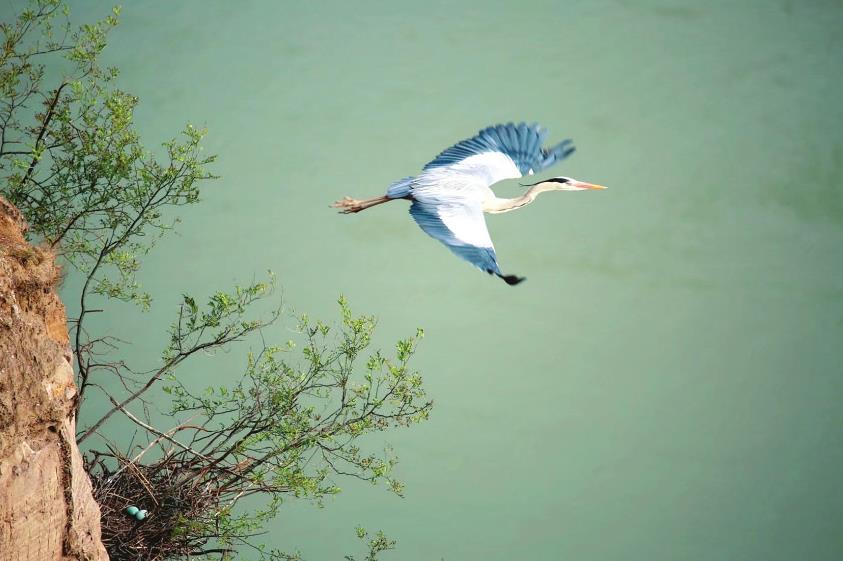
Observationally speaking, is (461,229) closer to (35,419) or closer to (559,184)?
(559,184)

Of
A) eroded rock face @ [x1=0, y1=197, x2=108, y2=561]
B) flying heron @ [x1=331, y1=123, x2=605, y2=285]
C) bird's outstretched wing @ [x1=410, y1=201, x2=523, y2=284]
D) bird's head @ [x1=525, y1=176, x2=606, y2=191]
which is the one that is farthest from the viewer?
bird's head @ [x1=525, y1=176, x2=606, y2=191]

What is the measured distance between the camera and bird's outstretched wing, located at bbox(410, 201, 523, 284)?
305 cm

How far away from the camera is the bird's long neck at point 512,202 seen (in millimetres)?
3582

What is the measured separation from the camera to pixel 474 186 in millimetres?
3547

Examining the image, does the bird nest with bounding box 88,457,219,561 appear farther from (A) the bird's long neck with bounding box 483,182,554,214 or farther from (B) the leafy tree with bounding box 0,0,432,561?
(A) the bird's long neck with bounding box 483,182,554,214

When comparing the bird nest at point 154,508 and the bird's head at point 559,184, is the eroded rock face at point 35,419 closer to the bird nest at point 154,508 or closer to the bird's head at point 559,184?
the bird nest at point 154,508

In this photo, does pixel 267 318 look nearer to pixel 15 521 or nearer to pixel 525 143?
pixel 525 143

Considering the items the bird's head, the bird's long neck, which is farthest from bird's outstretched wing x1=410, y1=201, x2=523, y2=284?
the bird's head

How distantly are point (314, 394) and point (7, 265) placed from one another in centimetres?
140

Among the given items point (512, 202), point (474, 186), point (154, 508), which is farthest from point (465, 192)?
point (154, 508)

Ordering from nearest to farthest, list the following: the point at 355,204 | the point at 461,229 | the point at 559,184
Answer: the point at 461,229, the point at 355,204, the point at 559,184

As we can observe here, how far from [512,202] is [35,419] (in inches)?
67.9

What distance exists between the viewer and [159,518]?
3551 millimetres

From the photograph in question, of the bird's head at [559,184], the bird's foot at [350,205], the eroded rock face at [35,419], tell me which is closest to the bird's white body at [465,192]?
the bird's head at [559,184]
